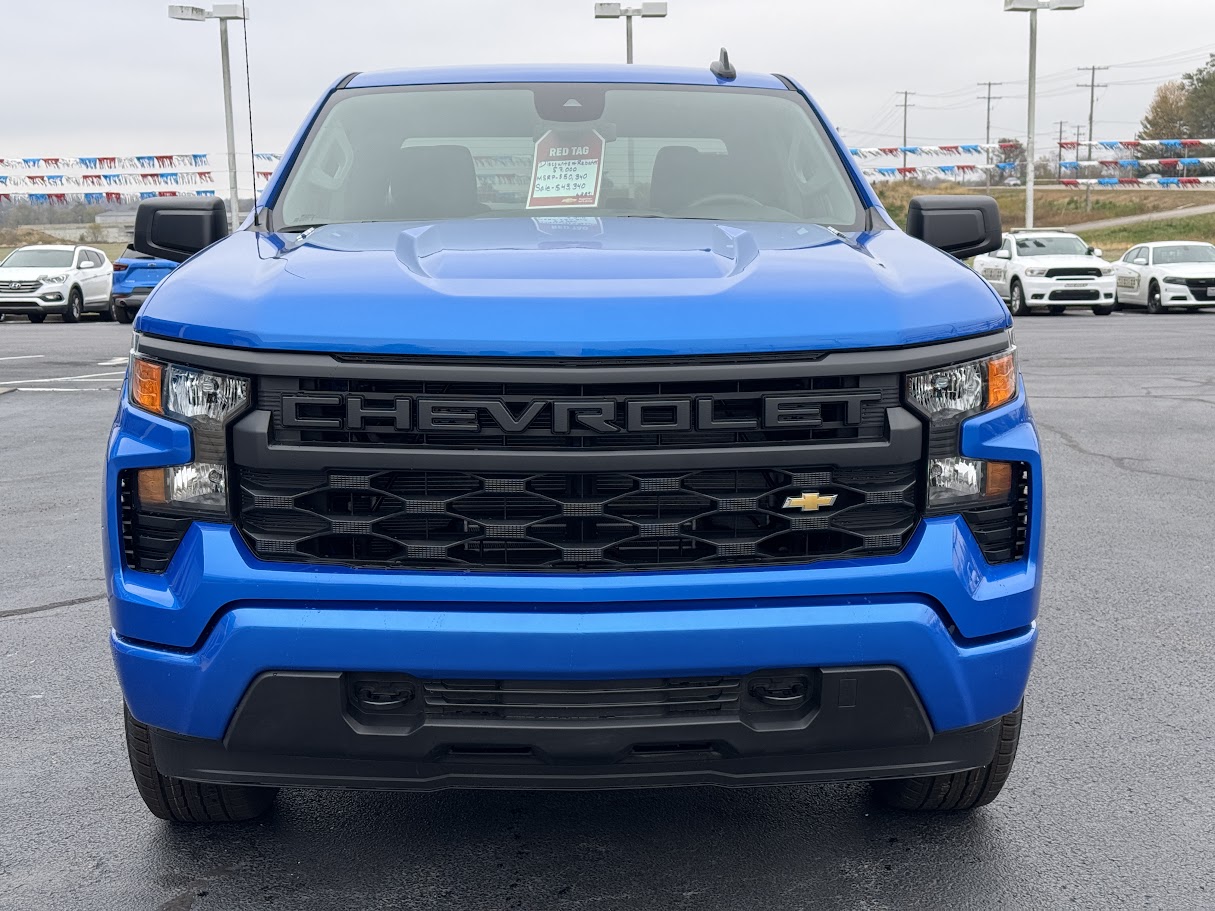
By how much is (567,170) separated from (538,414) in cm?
172

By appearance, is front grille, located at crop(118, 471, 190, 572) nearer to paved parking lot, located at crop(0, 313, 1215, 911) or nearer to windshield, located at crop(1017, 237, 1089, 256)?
paved parking lot, located at crop(0, 313, 1215, 911)

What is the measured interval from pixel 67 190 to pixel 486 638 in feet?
124

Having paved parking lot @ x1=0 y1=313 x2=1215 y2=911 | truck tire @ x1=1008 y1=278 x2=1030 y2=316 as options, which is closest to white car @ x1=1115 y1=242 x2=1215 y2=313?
truck tire @ x1=1008 y1=278 x2=1030 y2=316

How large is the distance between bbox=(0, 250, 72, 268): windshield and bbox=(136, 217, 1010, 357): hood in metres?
26.0

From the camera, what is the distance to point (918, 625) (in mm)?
2625

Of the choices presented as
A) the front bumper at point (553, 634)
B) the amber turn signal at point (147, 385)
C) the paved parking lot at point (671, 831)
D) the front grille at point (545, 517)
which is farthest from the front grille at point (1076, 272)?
the amber turn signal at point (147, 385)

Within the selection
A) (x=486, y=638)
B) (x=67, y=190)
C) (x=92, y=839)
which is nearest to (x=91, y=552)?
(x=92, y=839)

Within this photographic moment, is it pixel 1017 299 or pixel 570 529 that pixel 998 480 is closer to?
pixel 570 529

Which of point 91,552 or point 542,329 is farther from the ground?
point 542,329

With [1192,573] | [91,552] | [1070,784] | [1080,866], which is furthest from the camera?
[91,552]

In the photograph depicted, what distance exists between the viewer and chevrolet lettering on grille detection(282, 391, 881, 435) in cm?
259

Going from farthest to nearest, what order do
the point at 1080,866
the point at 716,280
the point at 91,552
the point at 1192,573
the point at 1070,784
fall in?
the point at 91,552 → the point at 1192,573 → the point at 1070,784 → the point at 1080,866 → the point at 716,280

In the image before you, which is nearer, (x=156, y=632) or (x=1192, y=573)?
(x=156, y=632)

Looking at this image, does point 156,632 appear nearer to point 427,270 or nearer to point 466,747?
point 466,747
